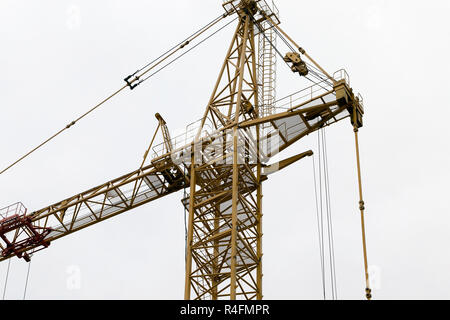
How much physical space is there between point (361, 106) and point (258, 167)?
6424mm

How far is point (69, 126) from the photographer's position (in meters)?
50.5

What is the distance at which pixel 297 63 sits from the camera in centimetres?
4253

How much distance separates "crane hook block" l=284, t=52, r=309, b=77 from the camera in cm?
4241

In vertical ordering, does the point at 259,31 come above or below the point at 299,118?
above

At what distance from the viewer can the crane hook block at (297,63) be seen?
42.4m

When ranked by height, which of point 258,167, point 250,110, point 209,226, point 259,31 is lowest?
point 209,226

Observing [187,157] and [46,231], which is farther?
[46,231]
